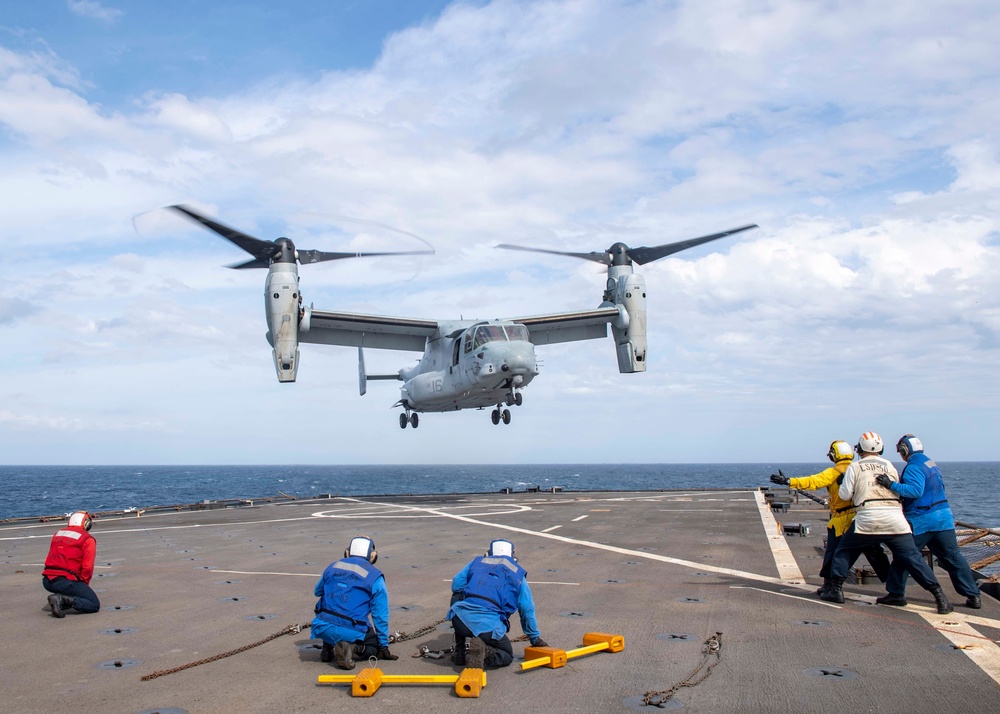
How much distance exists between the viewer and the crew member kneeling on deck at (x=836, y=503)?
30.4 feet

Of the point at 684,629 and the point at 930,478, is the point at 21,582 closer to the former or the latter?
the point at 684,629

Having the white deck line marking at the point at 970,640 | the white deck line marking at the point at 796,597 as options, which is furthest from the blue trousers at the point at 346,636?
the white deck line marking at the point at 796,597

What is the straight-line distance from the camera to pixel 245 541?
55.2 feet

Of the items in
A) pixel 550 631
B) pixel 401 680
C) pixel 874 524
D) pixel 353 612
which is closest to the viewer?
pixel 401 680

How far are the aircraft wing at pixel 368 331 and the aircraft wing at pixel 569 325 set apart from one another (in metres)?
4.93

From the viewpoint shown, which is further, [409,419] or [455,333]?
[409,419]

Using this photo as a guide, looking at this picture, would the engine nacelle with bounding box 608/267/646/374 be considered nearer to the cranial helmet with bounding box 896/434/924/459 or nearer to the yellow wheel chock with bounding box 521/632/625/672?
the cranial helmet with bounding box 896/434/924/459

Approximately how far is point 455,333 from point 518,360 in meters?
4.66

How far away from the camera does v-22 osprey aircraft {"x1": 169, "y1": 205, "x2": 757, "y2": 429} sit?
2805 centimetres

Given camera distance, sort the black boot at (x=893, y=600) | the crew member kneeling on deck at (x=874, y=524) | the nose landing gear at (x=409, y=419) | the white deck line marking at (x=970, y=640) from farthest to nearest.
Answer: the nose landing gear at (x=409, y=419) < the black boot at (x=893, y=600) < the crew member kneeling on deck at (x=874, y=524) < the white deck line marking at (x=970, y=640)

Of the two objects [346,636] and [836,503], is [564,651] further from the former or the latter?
[836,503]

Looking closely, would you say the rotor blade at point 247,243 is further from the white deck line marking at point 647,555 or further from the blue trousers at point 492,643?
the blue trousers at point 492,643

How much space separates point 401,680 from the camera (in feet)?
19.5

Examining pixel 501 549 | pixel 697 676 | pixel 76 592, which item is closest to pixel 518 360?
pixel 76 592
